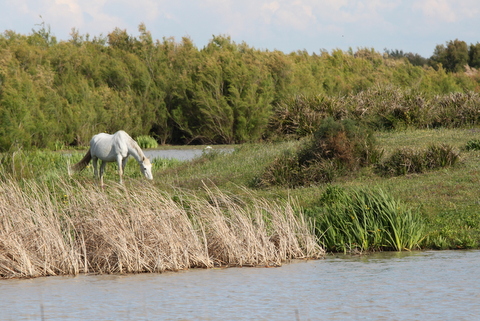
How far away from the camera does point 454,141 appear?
2109 cm

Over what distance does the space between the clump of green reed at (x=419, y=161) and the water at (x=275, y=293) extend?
6.73 m

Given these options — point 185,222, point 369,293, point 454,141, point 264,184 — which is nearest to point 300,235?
point 185,222

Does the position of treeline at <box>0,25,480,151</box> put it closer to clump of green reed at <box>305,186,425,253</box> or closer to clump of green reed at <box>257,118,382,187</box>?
clump of green reed at <box>257,118,382,187</box>

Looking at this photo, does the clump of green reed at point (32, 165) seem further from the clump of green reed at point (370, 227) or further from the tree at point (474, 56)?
the tree at point (474, 56)

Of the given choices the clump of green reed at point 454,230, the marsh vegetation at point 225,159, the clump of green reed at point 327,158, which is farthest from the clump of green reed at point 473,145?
the clump of green reed at point 454,230

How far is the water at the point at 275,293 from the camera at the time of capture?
26.5ft

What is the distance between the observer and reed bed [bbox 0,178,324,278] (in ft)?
34.0

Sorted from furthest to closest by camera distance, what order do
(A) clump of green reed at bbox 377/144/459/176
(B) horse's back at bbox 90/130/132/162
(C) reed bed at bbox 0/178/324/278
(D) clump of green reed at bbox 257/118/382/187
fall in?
(B) horse's back at bbox 90/130/132/162, (D) clump of green reed at bbox 257/118/382/187, (A) clump of green reed at bbox 377/144/459/176, (C) reed bed at bbox 0/178/324/278

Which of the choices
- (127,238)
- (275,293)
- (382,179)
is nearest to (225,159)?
(382,179)

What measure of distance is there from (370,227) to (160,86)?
3311 centimetres

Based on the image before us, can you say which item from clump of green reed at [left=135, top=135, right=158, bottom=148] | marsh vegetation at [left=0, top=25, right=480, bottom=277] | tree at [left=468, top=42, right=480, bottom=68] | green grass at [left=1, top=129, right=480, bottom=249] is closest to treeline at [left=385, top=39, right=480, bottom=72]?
tree at [left=468, top=42, right=480, bottom=68]

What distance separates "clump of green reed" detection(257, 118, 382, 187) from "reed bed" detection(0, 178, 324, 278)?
664cm

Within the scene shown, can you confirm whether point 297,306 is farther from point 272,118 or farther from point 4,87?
point 4,87

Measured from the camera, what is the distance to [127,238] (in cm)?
1051
